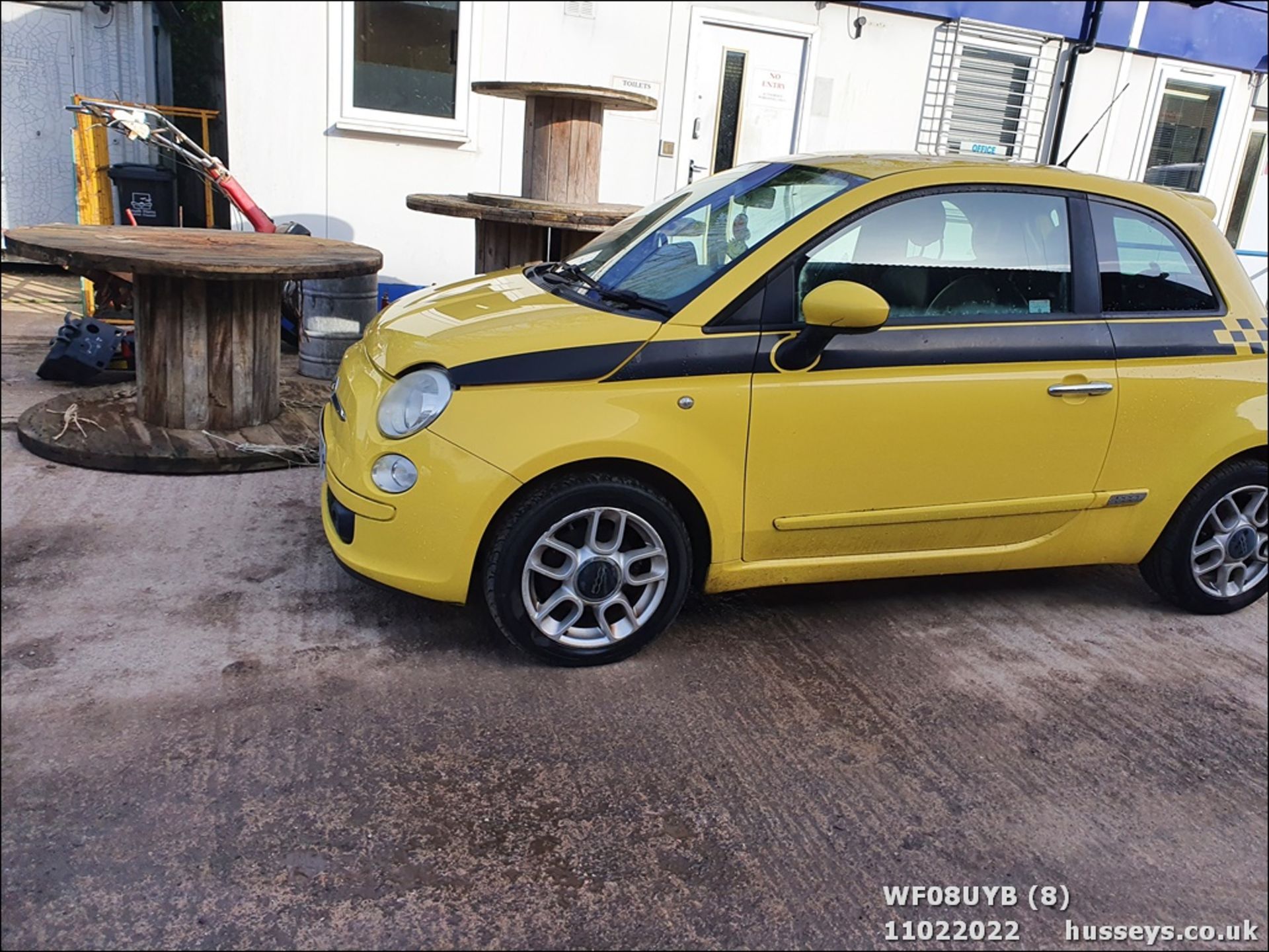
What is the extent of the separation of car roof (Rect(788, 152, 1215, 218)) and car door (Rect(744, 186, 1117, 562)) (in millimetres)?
60

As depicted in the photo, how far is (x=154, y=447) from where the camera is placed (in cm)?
459

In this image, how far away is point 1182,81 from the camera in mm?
10250

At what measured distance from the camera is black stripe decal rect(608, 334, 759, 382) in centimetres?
298

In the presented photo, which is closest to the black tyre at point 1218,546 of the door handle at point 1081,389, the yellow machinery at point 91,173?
the door handle at point 1081,389

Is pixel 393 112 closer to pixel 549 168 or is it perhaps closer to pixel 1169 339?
pixel 549 168

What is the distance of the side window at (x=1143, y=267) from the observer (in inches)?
135

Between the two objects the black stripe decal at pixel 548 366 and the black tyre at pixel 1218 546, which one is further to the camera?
the black tyre at pixel 1218 546

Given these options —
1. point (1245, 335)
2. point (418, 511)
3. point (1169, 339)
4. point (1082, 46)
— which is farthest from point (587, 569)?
point (1082, 46)

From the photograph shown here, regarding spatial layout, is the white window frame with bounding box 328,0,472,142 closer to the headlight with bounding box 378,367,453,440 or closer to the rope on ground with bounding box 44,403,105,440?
the rope on ground with bounding box 44,403,105,440

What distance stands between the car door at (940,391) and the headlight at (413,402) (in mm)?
937

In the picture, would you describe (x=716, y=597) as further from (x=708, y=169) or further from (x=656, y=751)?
(x=708, y=169)

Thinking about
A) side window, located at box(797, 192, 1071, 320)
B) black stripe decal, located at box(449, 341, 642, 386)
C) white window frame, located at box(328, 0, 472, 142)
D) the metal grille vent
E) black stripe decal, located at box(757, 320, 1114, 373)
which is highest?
the metal grille vent

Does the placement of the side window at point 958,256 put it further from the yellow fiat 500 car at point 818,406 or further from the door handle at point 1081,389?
the door handle at point 1081,389

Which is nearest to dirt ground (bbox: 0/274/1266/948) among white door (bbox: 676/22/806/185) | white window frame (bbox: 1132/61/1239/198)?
white door (bbox: 676/22/806/185)
